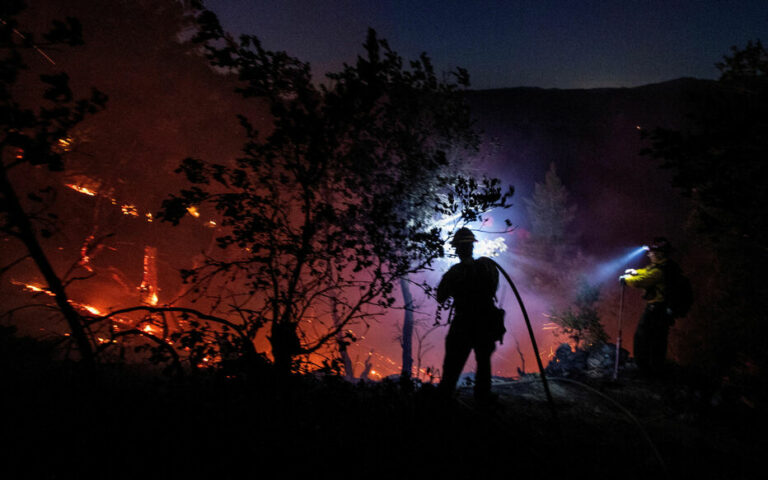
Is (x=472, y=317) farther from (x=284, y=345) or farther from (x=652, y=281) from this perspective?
(x=652, y=281)

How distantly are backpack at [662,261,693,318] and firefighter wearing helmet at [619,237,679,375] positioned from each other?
56mm

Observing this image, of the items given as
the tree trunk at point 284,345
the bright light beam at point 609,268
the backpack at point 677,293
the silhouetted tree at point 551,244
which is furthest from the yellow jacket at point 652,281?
the bright light beam at point 609,268

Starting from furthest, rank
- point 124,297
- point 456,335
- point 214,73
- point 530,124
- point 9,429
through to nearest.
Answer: point 530,124 → point 124,297 → point 214,73 → point 456,335 → point 9,429

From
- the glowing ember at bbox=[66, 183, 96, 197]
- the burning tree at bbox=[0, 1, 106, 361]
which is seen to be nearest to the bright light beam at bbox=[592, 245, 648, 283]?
the burning tree at bbox=[0, 1, 106, 361]

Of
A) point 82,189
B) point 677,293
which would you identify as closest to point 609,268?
point 677,293

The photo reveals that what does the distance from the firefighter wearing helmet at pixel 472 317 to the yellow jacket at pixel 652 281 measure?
4.87 metres

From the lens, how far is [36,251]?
3207mm

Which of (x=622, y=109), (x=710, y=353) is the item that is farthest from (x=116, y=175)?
(x=622, y=109)

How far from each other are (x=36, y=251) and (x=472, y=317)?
234 inches

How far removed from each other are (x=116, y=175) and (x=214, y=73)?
9.92 meters

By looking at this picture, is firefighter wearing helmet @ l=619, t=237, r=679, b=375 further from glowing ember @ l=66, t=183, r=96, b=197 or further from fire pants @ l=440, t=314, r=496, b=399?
glowing ember @ l=66, t=183, r=96, b=197

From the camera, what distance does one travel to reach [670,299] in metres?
7.45

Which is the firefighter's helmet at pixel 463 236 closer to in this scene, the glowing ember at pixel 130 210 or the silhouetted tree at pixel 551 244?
the glowing ember at pixel 130 210

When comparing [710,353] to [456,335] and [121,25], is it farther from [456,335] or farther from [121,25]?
[121,25]
